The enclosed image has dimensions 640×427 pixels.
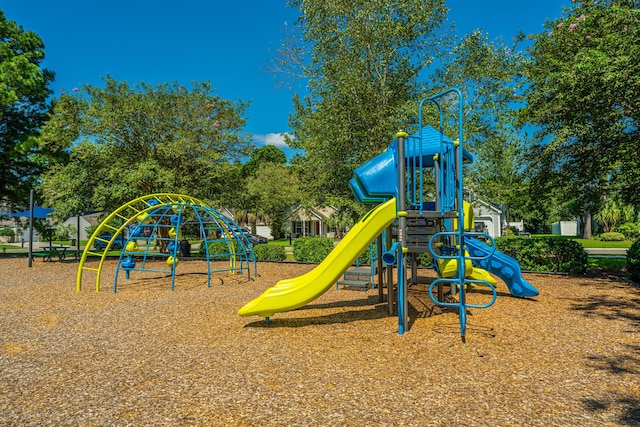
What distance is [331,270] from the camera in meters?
6.00

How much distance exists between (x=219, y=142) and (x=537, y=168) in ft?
44.3

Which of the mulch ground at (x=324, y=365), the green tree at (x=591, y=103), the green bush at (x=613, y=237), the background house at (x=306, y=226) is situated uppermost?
the green tree at (x=591, y=103)

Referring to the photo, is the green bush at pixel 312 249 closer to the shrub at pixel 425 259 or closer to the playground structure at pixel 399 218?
the shrub at pixel 425 259

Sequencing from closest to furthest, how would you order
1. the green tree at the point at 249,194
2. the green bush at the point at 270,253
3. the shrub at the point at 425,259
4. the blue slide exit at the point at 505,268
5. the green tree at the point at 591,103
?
the blue slide exit at the point at 505,268, the green tree at the point at 591,103, the shrub at the point at 425,259, the green bush at the point at 270,253, the green tree at the point at 249,194

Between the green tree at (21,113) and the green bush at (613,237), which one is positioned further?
the green bush at (613,237)

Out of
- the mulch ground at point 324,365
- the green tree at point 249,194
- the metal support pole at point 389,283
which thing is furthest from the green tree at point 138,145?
the metal support pole at point 389,283

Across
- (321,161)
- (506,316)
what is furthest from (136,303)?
(321,161)

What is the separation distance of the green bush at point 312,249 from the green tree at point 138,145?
5023mm

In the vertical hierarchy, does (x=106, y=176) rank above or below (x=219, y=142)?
below

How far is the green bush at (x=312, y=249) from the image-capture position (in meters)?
16.5

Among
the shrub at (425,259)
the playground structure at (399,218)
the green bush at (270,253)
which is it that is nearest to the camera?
the playground structure at (399,218)

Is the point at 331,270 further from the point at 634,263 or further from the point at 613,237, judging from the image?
the point at 613,237

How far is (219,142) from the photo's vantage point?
63.2ft

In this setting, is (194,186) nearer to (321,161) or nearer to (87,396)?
(321,161)
